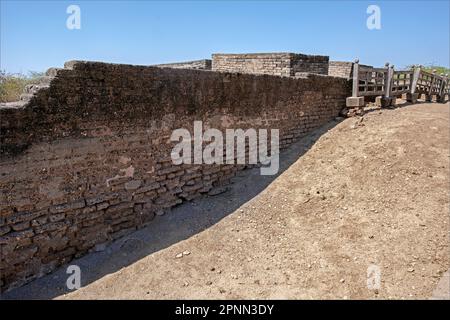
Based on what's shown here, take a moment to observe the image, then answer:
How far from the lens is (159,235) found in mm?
5074

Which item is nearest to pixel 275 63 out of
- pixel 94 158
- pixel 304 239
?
pixel 304 239

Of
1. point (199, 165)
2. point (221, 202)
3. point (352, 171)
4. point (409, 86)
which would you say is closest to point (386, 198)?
point (352, 171)

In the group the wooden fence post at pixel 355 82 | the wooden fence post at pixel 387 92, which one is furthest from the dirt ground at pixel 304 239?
the wooden fence post at pixel 387 92

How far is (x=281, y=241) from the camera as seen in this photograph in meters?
4.97

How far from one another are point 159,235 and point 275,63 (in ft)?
23.8

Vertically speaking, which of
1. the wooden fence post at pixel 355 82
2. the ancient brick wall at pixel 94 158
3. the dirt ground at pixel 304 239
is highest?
the wooden fence post at pixel 355 82

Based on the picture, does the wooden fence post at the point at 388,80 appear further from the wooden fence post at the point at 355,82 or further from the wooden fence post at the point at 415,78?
the wooden fence post at the point at 415,78

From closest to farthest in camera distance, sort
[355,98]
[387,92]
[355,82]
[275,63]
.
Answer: [355,98], [355,82], [387,92], [275,63]

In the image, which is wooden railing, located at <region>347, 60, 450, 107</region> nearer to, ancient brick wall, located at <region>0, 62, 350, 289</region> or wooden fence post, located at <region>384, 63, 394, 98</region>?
wooden fence post, located at <region>384, 63, 394, 98</region>

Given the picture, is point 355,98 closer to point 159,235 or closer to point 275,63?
point 275,63

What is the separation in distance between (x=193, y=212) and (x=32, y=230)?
2.39 meters

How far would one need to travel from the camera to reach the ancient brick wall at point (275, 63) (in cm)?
1016

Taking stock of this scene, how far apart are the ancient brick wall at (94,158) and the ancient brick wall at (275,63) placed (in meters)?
4.36

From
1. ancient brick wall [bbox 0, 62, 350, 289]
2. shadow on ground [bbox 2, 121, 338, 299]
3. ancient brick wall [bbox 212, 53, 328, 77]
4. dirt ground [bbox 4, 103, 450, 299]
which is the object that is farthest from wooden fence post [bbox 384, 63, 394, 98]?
ancient brick wall [bbox 0, 62, 350, 289]
